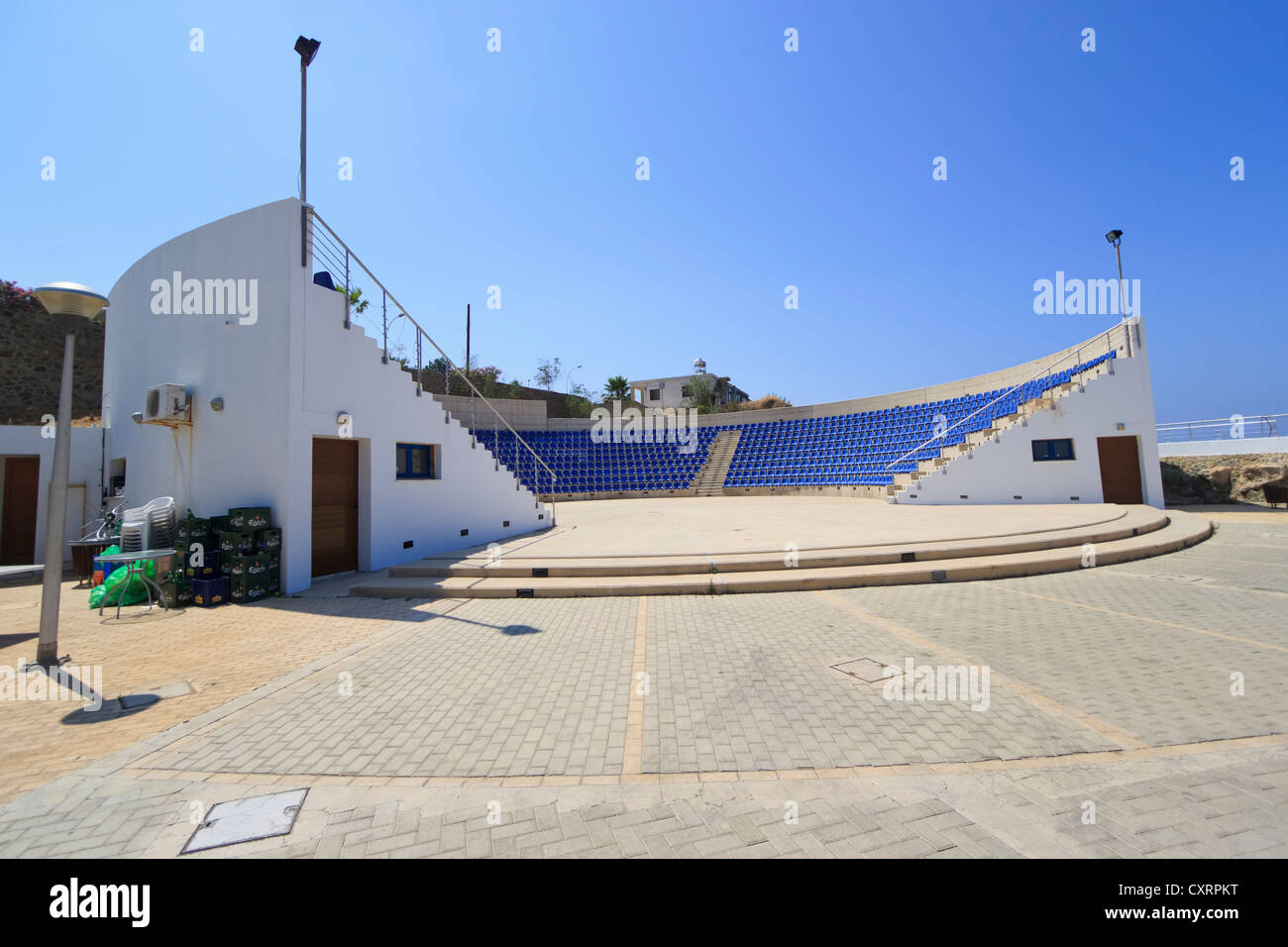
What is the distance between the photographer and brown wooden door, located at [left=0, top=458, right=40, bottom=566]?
13.2m

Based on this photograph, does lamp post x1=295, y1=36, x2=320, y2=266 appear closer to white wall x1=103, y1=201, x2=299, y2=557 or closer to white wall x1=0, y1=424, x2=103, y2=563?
white wall x1=103, y1=201, x2=299, y2=557

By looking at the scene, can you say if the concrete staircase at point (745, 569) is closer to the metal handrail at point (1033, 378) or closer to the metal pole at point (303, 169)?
the metal pole at point (303, 169)

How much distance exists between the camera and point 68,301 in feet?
18.0

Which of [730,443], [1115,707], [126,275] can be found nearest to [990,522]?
[1115,707]

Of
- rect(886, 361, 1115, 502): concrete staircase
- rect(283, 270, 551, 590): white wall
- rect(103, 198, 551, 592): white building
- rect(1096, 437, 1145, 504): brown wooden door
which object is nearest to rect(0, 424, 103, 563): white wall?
rect(103, 198, 551, 592): white building

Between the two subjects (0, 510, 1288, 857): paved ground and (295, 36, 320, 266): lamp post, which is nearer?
(0, 510, 1288, 857): paved ground

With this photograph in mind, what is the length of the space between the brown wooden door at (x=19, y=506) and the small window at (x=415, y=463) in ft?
33.7

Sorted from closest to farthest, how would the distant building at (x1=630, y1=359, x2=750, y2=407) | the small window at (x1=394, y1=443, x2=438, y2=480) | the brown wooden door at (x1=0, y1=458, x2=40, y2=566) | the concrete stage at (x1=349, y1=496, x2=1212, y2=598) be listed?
1. the concrete stage at (x1=349, y1=496, x2=1212, y2=598)
2. the small window at (x1=394, y1=443, x2=438, y2=480)
3. the brown wooden door at (x1=0, y1=458, x2=40, y2=566)
4. the distant building at (x1=630, y1=359, x2=750, y2=407)

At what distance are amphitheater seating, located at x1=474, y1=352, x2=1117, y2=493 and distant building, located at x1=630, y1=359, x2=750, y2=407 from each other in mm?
19184

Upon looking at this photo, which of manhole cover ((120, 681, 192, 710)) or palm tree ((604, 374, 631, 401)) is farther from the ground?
palm tree ((604, 374, 631, 401))

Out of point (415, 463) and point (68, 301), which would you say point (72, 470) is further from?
point (68, 301)

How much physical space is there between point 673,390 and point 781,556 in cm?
4698
